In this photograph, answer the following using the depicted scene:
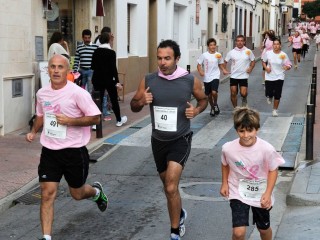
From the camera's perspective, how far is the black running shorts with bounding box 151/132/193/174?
5707mm

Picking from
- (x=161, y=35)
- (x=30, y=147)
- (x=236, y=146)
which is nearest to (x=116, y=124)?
(x=30, y=147)

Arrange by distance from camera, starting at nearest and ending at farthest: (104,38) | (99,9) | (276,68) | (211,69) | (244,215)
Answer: (244,215) < (104,38) < (276,68) < (211,69) < (99,9)

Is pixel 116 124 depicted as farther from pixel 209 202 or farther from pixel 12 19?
pixel 209 202

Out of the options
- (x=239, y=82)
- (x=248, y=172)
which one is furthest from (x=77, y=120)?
(x=239, y=82)

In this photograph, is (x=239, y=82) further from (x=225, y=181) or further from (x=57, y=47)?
(x=225, y=181)

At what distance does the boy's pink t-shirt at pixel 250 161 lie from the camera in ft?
15.7

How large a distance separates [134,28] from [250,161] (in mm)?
15132

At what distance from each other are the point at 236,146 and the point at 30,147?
20.1 feet

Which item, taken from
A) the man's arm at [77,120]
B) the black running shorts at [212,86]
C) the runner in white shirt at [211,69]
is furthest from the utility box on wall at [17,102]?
the man's arm at [77,120]

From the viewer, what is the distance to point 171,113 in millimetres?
5680

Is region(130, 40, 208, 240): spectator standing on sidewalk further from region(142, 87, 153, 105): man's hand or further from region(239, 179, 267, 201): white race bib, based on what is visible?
region(239, 179, 267, 201): white race bib

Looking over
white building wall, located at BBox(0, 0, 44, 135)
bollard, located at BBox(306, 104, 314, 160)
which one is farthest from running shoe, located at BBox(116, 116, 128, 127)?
bollard, located at BBox(306, 104, 314, 160)

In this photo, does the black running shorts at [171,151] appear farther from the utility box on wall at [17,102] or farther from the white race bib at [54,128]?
the utility box on wall at [17,102]

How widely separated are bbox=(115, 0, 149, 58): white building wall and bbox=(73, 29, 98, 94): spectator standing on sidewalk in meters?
4.42
